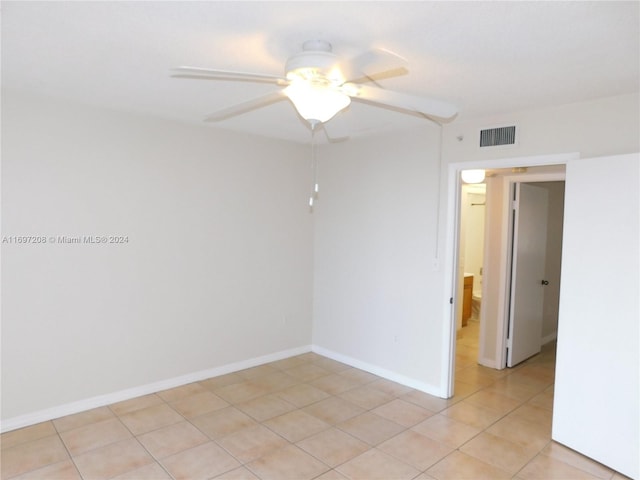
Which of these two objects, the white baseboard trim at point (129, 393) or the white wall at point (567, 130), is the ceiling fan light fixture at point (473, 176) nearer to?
the white wall at point (567, 130)

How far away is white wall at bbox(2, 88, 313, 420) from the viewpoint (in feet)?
10.2

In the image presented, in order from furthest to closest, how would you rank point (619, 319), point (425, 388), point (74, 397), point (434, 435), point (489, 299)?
point (489, 299)
point (425, 388)
point (74, 397)
point (434, 435)
point (619, 319)

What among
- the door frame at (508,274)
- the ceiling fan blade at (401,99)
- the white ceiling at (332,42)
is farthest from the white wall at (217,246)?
the ceiling fan blade at (401,99)

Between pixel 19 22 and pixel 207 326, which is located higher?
pixel 19 22

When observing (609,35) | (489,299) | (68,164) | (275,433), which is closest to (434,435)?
(275,433)

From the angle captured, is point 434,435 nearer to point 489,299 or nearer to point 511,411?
point 511,411

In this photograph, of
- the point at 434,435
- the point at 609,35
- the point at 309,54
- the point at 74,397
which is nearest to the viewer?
the point at 309,54

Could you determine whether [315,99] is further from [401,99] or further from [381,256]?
[381,256]

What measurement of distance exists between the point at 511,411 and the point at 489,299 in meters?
1.37

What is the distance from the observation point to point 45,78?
2.69 metres

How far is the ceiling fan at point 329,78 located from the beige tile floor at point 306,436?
2.19 meters

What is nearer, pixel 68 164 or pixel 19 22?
pixel 19 22

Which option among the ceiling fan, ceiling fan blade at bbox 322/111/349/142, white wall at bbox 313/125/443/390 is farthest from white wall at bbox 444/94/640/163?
the ceiling fan

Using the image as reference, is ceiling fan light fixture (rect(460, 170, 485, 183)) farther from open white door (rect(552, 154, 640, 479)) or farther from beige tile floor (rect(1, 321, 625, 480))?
beige tile floor (rect(1, 321, 625, 480))
